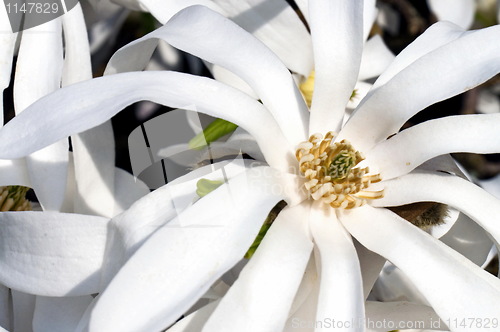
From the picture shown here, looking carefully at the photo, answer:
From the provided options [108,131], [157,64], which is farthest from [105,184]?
[157,64]

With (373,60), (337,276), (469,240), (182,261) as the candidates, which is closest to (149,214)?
(182,261)

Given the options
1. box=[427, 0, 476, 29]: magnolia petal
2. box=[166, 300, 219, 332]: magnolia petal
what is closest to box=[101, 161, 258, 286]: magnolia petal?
box=[166, 300, 219, 332]: magnolia petal

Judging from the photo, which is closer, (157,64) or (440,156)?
(440,156)

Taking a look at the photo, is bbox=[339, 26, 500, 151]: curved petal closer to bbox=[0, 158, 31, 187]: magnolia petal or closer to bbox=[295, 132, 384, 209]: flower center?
bbox=[295, 132, 384, 209]: flower center

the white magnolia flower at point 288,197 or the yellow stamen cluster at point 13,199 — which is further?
the yellow stamen cluster at point 13,199

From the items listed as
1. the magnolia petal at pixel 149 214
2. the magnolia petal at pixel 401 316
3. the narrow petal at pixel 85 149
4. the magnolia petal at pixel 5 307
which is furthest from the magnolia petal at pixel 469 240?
the magnolia petal at pixel 5 307

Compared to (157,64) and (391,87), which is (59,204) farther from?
(157,64)

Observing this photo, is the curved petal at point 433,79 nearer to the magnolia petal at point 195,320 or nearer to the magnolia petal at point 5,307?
the magnolia petal at point 195,320
